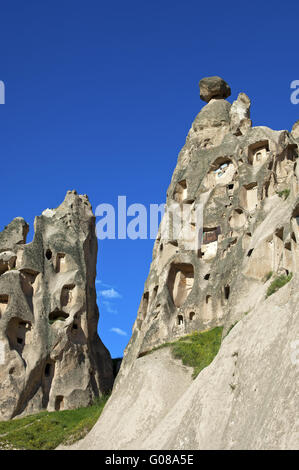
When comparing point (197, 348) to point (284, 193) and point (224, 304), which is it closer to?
point (224, 304)

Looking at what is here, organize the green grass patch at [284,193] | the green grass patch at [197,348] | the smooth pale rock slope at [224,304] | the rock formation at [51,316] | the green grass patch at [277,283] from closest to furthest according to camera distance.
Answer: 1. the smooth pale rock slope at [224,304]
2. the green grass patch at [277,283]
3. the green grass patch at [197,348]
4. the green grass patch at [284,193]
5. the rock formation at [51,316]

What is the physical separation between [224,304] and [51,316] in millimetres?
15998

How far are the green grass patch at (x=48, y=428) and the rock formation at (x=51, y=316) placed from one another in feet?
5.73

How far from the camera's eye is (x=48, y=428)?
130 ft

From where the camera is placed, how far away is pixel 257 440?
19203 millimetres

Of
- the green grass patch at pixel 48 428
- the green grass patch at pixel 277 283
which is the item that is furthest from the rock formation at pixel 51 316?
the green grass patch at pixel 277 283

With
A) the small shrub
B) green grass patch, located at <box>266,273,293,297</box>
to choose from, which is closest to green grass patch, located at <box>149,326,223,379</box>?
the small shrub

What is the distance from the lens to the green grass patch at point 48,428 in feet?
117

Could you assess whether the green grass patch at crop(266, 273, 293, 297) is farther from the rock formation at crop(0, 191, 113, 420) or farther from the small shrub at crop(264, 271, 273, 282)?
the rock formation at crop(0, 191, 113, 420)

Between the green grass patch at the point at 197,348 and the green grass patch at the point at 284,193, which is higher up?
the green grass patch at the point at 284,193

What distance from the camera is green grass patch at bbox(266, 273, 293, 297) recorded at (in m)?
28.1

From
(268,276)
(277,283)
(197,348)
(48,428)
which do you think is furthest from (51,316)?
(277,283)

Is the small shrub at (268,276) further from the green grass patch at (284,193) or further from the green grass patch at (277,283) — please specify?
the green grass patch at (284,193)
